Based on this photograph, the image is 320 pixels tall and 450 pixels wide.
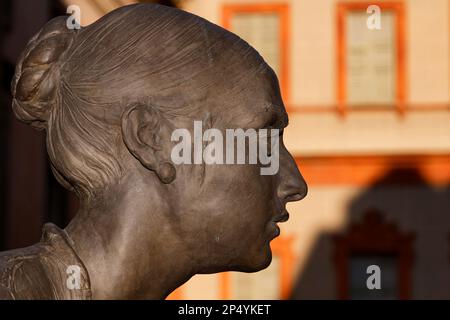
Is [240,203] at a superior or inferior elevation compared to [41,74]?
inferior

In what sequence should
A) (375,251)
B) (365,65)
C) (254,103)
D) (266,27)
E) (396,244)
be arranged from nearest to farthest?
(254,103)
(396,244)
(375,251)
(365,65)
(266,27)

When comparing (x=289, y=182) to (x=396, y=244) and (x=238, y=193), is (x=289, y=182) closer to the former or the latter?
(x=238, y=193)

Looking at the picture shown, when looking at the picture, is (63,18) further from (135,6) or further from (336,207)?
(336,207)

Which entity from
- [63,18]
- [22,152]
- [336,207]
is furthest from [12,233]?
[63,18]

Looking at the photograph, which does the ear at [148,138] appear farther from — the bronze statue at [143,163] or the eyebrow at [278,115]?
the eyebrow at [278,115]

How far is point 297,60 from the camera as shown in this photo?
22.7m

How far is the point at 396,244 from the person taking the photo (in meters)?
22.0

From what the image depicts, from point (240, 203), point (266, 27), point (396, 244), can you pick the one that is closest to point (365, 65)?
point (266, 27)

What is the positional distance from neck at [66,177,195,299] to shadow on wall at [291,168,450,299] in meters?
19.0

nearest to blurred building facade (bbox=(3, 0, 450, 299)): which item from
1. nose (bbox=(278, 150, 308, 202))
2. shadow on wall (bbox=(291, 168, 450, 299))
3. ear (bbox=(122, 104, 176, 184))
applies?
shadow on wall (bbox=(291, 168, 450, 299))

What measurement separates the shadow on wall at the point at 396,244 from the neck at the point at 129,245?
62.4ft

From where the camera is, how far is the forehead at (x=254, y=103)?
2.81 m

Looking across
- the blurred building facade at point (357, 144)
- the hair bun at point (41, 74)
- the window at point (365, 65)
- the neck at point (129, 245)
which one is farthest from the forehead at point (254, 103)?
the window at point (365, 65)

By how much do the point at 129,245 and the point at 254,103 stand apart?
43 cm
